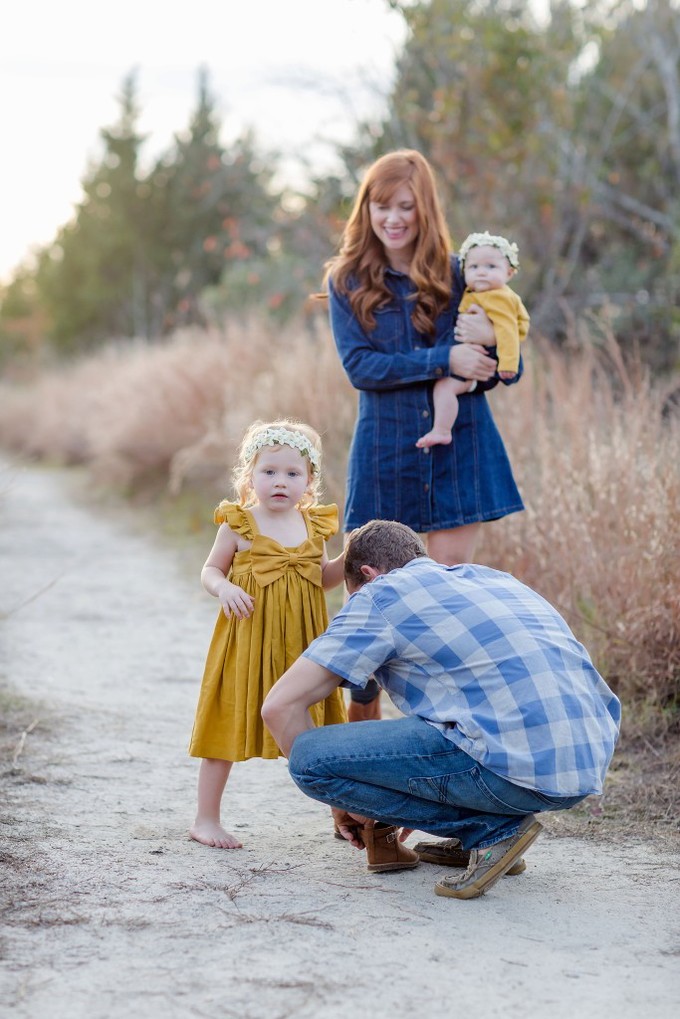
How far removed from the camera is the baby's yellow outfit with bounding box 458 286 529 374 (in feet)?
12.1

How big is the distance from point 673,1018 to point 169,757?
233cm

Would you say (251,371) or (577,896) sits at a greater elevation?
(251,371)

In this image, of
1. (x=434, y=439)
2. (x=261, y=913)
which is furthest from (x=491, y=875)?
(x=434, y=439)

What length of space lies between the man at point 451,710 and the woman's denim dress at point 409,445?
71 centimetres

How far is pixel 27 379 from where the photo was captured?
25.3 m

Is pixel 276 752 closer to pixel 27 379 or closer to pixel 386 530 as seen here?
pixel 386 530

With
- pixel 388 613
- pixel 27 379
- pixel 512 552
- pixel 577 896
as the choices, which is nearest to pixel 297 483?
pixel 388 613

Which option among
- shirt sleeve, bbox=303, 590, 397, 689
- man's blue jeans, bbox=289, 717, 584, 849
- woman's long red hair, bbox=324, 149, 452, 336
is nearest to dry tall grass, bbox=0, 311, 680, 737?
woman's long red hair, bbox=324, 149, 452, 336

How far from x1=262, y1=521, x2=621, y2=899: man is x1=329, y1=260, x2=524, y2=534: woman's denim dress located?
71 centimetres

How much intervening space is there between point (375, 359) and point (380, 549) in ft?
2.93

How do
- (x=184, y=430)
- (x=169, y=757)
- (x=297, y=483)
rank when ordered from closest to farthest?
(x=297, y=483) < (x=169, y=757) < (x=184, y=430)

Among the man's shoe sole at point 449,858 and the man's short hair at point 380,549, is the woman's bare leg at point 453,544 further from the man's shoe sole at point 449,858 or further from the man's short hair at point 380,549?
the man's shoe sole at point 449,858

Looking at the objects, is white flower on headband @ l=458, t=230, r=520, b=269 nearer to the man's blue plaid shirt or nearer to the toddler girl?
the toddler girl

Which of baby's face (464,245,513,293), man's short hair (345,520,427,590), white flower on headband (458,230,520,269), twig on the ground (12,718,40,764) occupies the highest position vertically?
white flower on headband (458,230,520,269)
